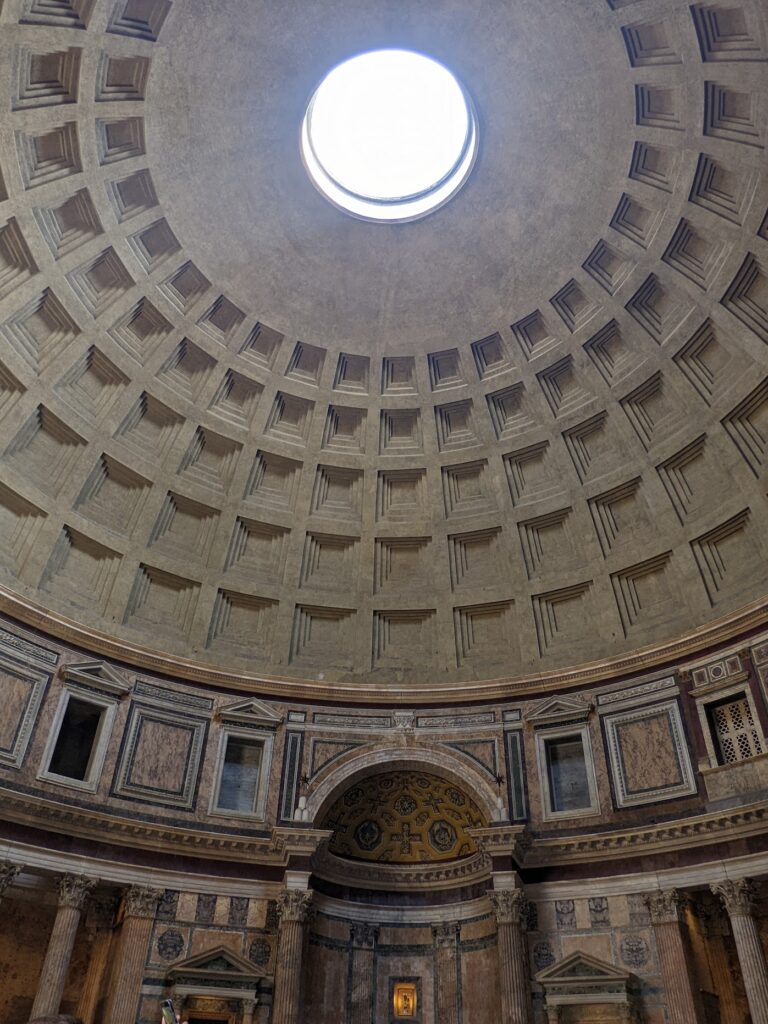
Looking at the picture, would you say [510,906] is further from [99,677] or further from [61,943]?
[99,677]

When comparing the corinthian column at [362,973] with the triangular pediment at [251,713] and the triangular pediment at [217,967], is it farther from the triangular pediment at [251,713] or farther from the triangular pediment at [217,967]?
the triangular pediment at [251,713]

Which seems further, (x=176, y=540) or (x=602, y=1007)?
(x=176, y=540)

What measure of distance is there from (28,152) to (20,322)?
15.3ft

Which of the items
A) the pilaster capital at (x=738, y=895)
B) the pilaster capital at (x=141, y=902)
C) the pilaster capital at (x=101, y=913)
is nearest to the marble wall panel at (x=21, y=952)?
the pilaster capital at (x=101, y=913)

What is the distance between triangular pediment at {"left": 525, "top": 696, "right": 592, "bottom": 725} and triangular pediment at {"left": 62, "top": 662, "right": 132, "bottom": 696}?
12041 mm

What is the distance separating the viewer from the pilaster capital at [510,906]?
20.4 metres

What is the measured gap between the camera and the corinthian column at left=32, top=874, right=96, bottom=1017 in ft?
60.8

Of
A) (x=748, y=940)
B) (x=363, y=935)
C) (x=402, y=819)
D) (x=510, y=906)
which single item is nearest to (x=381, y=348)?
(x=402, y=819)

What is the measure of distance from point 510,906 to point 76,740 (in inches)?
494

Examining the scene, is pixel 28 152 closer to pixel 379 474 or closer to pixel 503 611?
pixel 379 474

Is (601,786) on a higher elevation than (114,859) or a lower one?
higher

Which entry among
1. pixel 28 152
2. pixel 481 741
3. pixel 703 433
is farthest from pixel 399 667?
pixel 28 152

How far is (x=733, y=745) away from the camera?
20969mm

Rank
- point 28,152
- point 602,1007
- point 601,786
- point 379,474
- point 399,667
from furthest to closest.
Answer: point 379,474
point 399,667
point 601,786
point 28,152
point 602,1007
